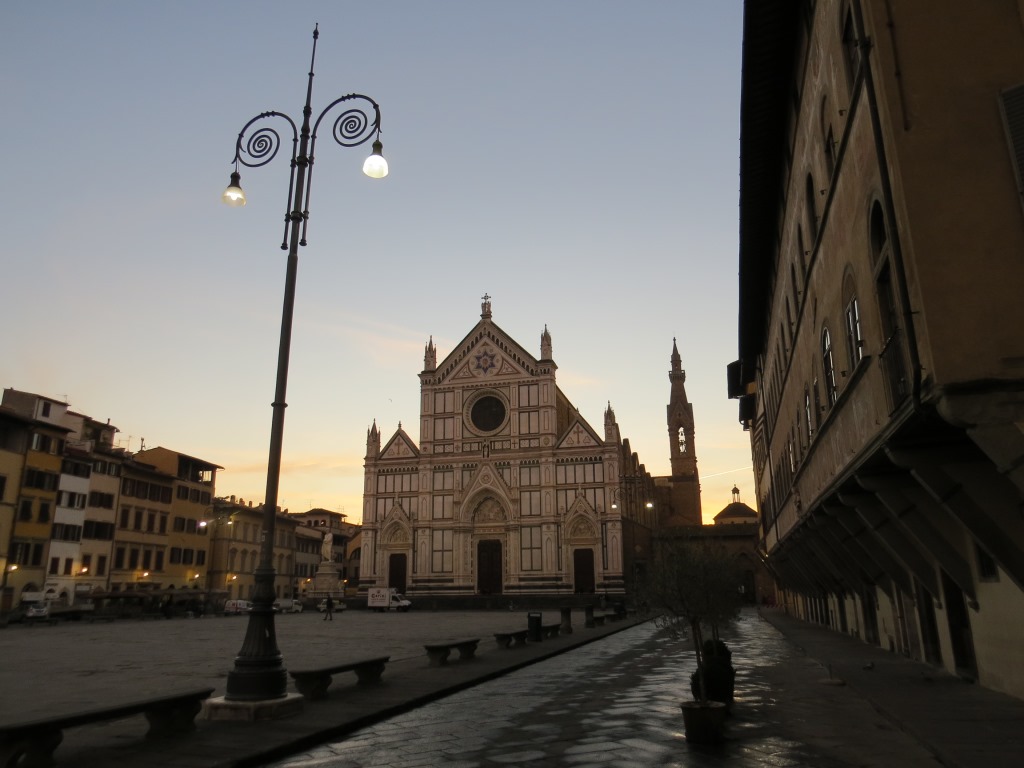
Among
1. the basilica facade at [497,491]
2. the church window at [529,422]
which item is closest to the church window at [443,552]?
the basilica facade at [497,491]

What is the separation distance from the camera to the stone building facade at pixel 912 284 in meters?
6.82

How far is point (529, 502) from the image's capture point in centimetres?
6247

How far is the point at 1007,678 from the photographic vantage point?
34.4ft

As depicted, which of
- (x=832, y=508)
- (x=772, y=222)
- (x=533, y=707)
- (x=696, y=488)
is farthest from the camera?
(x=696, y=488)

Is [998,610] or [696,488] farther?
[696,488]

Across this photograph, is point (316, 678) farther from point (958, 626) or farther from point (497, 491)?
point (497, 491)

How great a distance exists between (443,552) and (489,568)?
13.2 ft

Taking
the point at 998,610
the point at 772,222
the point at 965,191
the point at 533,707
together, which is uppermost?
the point at 772,222

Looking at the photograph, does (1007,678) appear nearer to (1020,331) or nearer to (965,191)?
(1020,331)

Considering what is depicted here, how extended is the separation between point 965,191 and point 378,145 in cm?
800

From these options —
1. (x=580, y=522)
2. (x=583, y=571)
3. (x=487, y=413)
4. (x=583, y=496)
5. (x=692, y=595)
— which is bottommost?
(x=692, y=595)

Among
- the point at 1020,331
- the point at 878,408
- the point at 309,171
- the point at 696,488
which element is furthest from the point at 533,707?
the point at 696,488

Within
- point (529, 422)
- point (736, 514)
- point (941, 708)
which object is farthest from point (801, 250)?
point (736, 514)

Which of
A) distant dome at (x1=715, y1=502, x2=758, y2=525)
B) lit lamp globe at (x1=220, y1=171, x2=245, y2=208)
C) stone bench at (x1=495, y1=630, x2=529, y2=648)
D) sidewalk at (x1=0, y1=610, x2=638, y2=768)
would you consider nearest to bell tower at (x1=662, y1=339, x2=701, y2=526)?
distant dome at (x1=715, y1=502, x2=758, y2=525)
